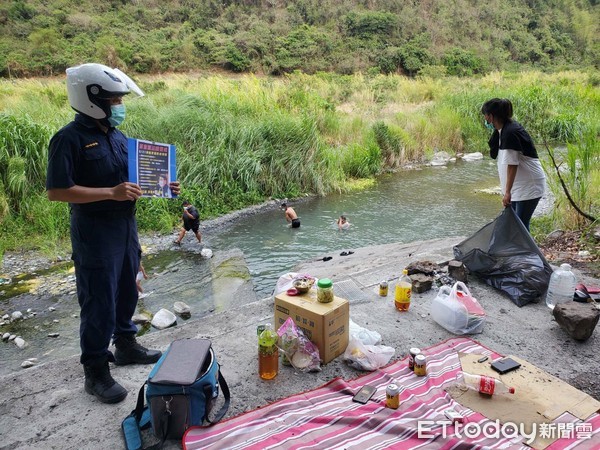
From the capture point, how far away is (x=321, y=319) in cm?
255

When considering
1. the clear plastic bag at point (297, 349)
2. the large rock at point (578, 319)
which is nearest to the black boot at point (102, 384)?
the clear plastic bag at point (297, 349)

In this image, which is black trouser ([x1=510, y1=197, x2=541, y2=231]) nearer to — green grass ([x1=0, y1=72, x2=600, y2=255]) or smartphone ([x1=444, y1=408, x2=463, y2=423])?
green grass ([x1=0, y1=72, x2=600, y2=255])

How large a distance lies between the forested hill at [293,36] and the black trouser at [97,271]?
78.3 ft

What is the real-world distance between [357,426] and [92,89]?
231 cm

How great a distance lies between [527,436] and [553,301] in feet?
5.51

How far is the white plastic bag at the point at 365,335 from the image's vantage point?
2836mm

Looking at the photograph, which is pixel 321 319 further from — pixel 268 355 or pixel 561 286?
pixel 561 286

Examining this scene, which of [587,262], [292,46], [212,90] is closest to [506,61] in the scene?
[292,46]

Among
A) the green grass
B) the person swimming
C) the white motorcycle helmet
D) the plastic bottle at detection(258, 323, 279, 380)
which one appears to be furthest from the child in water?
the white motorcycle helmet

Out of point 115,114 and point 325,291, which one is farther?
point 325,291

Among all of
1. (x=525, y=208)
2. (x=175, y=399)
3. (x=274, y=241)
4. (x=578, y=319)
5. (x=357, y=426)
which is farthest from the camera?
(x=274, y=241)

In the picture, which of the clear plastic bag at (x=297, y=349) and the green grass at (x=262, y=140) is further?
the green grass at (x=262, y=140)

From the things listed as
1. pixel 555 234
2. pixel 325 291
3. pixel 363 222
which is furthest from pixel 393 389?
pixel 363 222

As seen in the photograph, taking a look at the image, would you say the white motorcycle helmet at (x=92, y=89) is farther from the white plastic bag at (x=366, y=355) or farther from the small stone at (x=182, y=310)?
the small stone at (x=182, y=310)
